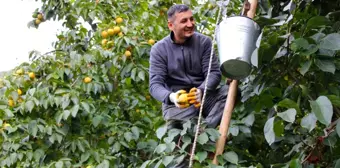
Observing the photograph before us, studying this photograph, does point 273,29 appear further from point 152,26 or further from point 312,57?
point 152,26

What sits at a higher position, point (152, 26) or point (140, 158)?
point (152, 26)

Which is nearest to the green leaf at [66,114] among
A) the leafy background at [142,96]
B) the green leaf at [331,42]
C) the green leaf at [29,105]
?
the leafy background at [142,96]

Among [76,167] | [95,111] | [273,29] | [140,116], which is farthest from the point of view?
[140,116]

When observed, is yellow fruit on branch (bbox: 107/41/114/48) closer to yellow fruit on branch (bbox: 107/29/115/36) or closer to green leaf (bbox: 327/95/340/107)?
yellow fruit on branch (bbox: 107/29/115/36)

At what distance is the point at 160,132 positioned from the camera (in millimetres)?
2115

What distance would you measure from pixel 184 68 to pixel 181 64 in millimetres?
27

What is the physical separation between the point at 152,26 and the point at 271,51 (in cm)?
159

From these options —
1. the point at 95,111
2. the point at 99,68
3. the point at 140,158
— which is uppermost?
the point at 99,68

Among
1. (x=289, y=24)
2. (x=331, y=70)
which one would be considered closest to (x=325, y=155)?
(x=331, y=70)

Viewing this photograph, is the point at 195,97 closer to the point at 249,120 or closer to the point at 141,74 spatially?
the point at 249,120

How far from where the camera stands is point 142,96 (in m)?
3.46

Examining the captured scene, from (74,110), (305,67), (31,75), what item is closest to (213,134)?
(305,67)

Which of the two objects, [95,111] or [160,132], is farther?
[95,111]

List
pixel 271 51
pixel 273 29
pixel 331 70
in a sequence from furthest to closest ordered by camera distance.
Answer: pixel 273 29, pixel 271 51, pixel 331 70
